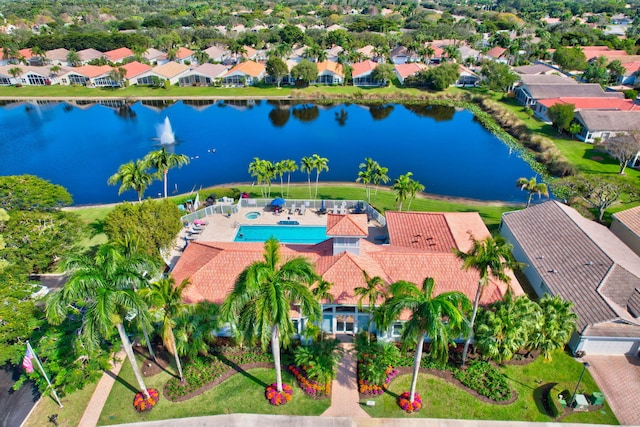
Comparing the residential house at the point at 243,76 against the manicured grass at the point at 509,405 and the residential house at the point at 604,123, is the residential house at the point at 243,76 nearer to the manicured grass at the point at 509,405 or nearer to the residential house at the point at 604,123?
the residential house at the point at 604,123

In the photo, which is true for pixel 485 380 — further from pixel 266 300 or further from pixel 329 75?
pixel 329 75

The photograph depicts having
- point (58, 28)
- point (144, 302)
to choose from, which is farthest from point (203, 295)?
point (58, 28)

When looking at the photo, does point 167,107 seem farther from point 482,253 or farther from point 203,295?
point 482,253

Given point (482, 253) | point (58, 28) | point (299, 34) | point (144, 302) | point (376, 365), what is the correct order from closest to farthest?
point (144, 302) → point (482, 253) → point (376, 365) → point (299, 34) → point (58, 28)

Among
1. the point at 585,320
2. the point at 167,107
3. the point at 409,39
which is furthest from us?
the point at 409,39

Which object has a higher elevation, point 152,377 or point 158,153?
point 158,153

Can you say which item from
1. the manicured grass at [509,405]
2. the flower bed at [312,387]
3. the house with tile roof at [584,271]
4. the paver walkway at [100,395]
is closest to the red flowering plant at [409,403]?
the manicured grass at [509,405]
